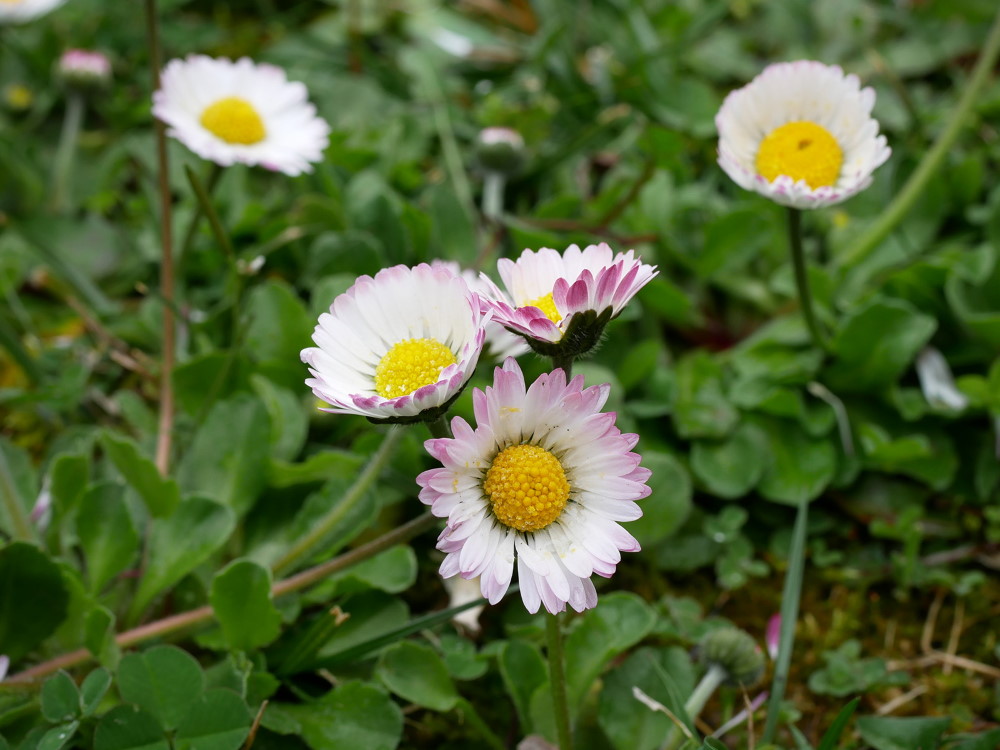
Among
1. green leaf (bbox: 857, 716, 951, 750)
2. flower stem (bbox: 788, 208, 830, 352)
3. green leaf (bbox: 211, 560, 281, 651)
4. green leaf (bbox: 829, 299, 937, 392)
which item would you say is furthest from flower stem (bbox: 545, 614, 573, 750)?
green leaf (bbox: 829, 299, 937, 392)

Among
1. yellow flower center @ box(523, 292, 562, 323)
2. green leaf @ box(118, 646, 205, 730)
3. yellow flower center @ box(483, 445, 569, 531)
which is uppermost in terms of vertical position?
yellow flower center @ box(523, 292, 562, 323)

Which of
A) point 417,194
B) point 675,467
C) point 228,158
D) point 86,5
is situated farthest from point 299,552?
point 86,5

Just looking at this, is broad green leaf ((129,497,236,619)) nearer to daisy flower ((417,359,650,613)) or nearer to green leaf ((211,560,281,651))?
green leaf ((211,560,281,651))

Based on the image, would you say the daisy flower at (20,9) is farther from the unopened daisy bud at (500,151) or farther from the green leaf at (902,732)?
the green leaf at (902,732)

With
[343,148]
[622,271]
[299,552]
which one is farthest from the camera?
[343,148]

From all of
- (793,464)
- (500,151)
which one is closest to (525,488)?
(793,464)

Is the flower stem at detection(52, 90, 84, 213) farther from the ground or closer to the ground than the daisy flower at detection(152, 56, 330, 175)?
closer to the ground

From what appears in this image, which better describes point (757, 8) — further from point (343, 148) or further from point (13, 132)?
point (13, 132)

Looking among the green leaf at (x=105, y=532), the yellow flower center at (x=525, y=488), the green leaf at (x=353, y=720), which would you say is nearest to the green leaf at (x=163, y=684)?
the green leaf at (x=353, y=720)
